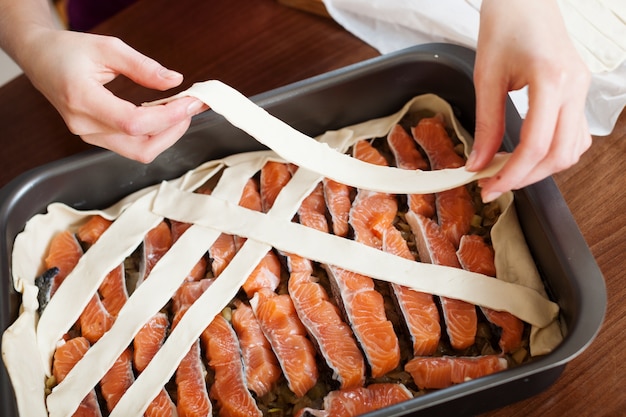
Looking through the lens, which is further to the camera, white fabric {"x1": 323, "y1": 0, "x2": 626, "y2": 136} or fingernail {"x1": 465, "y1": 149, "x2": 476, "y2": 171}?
white fabric {"x1": 323, "y1": 0, "x2": 626, "y2": 136}

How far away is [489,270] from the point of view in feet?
3.92

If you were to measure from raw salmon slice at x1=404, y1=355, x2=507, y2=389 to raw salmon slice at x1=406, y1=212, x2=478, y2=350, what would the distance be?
4cm

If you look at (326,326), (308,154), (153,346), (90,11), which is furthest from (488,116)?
(90,11)

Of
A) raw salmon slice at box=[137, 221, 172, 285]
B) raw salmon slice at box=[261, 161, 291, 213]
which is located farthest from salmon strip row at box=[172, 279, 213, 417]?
raw salmon slice at box=[261, 161, 291, 213]

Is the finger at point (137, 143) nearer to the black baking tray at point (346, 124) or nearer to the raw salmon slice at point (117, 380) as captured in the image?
the black baking tray at point (346, 124)

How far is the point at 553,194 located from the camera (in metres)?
1.11

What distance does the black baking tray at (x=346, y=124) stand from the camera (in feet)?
3.42

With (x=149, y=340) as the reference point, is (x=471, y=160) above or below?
above

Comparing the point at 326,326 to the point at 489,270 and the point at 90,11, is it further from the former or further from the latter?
the point at 90,11

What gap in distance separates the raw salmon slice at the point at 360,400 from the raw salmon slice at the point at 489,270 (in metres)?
0.19

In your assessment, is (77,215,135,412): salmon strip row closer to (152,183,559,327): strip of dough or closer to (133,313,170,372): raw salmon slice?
(133,313,170,372): raw salmon slice

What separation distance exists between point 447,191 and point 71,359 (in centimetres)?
75

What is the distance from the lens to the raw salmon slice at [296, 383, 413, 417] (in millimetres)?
1060

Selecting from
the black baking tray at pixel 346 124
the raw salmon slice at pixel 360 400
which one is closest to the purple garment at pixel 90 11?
the black baking tray at pixel 346 124
